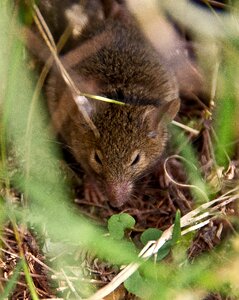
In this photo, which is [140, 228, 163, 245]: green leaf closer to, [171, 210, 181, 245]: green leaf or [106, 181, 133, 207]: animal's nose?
[171, 210, 181, 245]: green leaf

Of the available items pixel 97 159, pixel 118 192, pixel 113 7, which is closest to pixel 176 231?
pixel 118 192

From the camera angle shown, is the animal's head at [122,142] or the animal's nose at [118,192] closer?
the animal's head at [122,142]

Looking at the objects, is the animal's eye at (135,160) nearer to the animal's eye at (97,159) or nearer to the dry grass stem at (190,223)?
the animal's eye at (97,159)

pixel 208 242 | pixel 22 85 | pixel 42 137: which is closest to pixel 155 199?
pixel 208 242

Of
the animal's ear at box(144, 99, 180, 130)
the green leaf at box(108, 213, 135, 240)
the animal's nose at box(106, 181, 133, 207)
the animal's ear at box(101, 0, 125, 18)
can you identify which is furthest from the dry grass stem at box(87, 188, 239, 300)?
the animal's ear at box(101, 0, 125, 18)

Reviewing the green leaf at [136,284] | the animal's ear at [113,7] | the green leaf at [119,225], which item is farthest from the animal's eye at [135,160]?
the animal's ear at [113,7]

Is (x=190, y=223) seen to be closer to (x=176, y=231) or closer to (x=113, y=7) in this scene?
(x=176, y=231)
